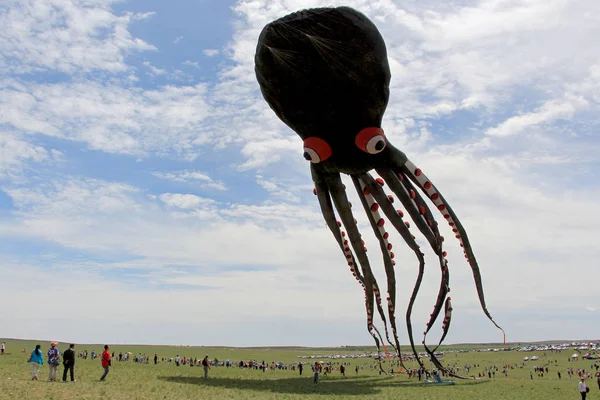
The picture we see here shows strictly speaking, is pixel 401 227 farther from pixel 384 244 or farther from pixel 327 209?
pixel 327 209

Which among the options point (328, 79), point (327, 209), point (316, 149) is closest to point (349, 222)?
point (327, 209)

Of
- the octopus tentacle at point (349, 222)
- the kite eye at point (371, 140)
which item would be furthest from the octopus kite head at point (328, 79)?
the octopus tentacle at point (349, 222)

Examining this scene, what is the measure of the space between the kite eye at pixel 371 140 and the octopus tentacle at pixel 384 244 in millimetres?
2141

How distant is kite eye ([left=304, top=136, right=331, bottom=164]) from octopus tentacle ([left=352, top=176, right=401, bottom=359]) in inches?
87.7

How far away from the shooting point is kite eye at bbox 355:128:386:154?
52.5 ft

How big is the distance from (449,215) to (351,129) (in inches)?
205

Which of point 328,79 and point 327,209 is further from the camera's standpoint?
point 327,209

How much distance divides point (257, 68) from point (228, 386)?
12905mm

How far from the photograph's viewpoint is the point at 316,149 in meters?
16.4

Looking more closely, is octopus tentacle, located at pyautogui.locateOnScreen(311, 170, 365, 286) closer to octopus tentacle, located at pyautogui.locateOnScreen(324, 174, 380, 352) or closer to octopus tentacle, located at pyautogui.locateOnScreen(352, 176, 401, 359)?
octopus tentacle, located at pyautogui.locateOnScreen(324, 174, 380, 352)

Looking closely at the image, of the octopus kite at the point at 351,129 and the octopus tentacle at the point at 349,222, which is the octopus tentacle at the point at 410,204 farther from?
the octopus tentacle at the point at 349,222

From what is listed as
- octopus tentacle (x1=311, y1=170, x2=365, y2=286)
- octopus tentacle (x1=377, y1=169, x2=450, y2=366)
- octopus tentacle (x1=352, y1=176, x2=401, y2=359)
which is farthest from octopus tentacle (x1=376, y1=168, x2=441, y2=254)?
octopus tentacle (x1=311, y1=170, x2=365, y2=286)

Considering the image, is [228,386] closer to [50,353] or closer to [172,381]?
[172,381]

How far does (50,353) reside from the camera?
1598 centimetres
